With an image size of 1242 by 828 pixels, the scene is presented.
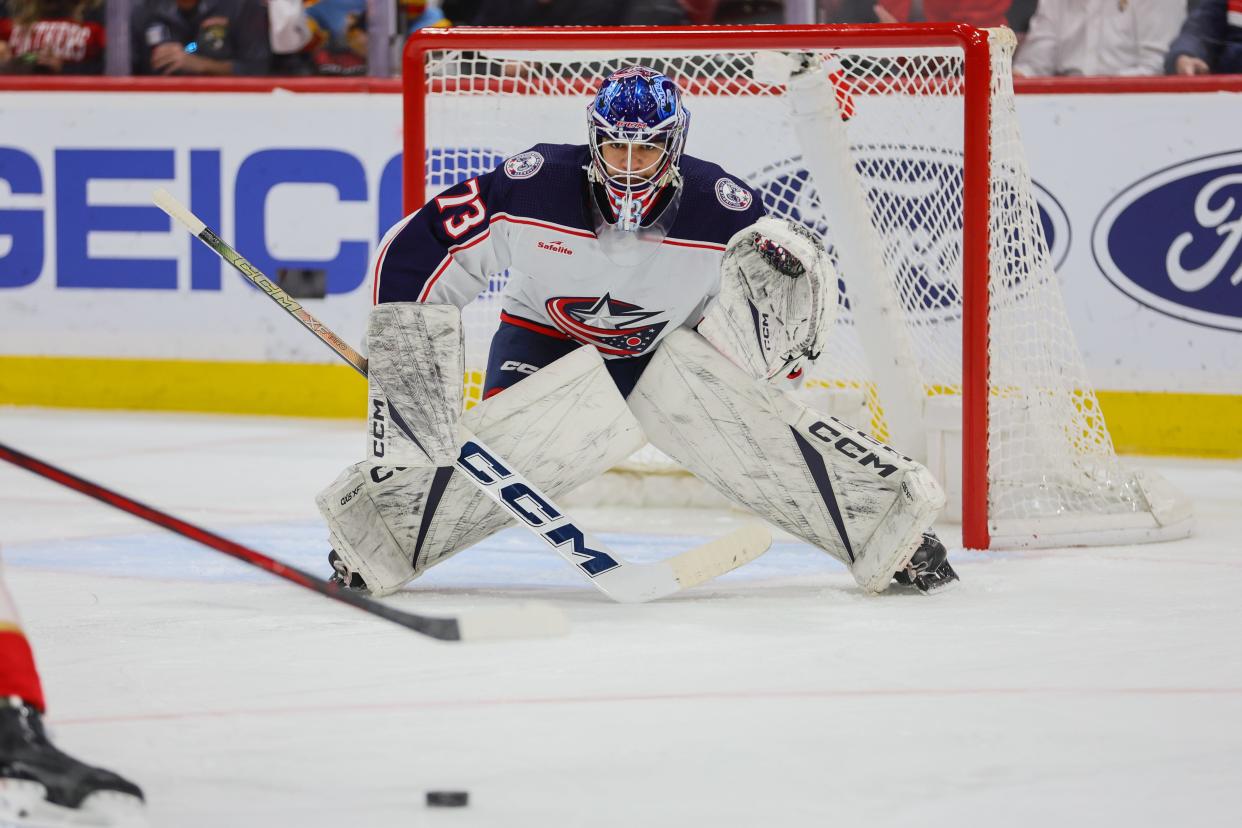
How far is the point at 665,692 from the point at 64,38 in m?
4.11

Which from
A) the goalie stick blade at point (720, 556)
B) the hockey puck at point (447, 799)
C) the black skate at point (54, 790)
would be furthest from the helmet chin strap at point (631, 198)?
the black skate at point (54, 790)

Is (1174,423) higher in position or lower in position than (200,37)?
lower

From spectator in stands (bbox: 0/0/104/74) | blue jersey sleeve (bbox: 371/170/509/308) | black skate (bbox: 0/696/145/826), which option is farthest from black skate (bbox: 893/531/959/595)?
spectator in stands (bbox: 0/0/104/74)

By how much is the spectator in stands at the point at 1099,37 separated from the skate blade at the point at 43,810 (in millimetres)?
3668

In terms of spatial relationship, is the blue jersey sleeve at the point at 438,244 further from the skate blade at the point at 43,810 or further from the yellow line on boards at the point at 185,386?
the yellow line on boards at the point at 185,386

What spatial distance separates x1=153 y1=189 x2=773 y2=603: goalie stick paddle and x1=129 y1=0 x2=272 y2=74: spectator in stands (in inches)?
109

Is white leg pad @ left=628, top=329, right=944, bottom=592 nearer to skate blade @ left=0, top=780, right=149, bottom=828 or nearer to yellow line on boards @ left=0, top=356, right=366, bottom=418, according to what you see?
skate blade @ left=0, top=780, right=149, bottom=828

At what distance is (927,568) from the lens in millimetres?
2738

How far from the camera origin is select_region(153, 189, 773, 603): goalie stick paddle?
104 inches

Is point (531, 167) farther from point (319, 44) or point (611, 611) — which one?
point (319, 44)

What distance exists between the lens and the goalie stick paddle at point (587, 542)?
2.64 metres

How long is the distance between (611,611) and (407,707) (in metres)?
0.63

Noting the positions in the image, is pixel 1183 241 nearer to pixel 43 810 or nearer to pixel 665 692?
pixel 665 692

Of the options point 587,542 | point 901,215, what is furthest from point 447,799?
point 901,215
